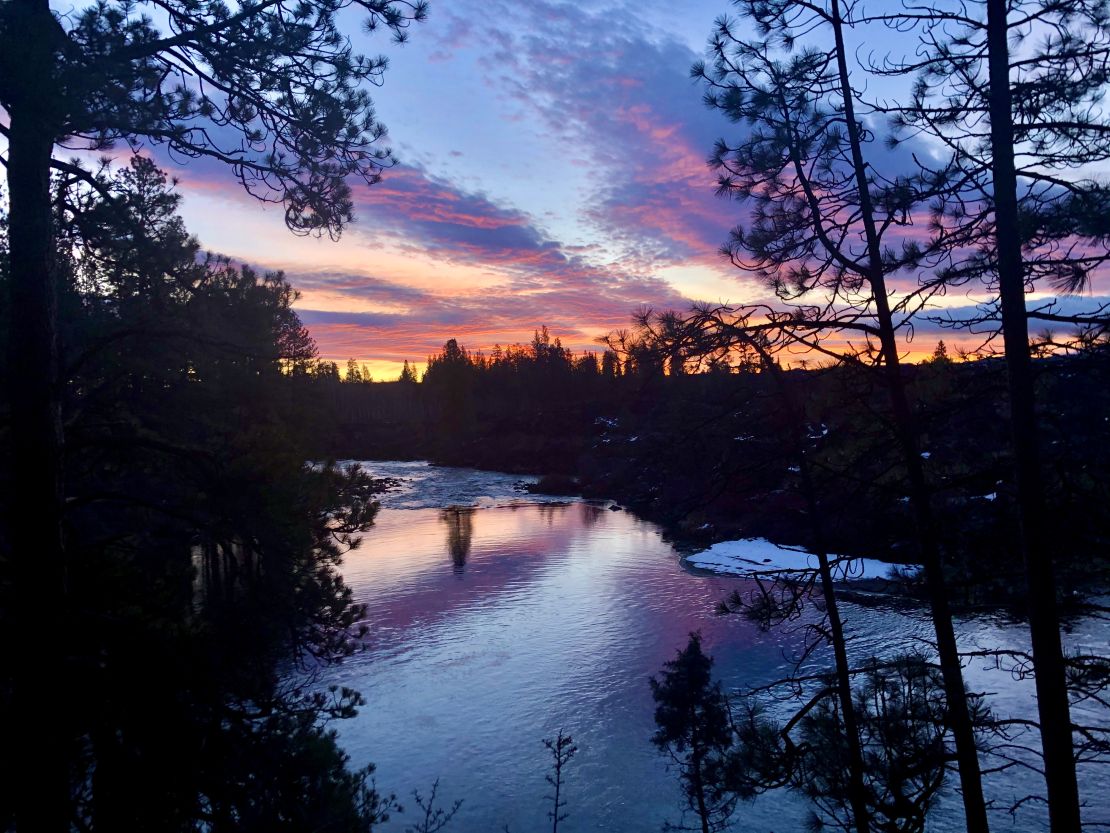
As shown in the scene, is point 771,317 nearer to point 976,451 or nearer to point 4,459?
point 976,451

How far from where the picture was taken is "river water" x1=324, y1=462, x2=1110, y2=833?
12023 mm

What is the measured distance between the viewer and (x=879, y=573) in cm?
2484

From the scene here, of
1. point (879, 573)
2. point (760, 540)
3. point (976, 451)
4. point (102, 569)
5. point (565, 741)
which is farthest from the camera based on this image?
point (760, 540)

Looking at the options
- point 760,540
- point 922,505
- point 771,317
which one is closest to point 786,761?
point 922,505

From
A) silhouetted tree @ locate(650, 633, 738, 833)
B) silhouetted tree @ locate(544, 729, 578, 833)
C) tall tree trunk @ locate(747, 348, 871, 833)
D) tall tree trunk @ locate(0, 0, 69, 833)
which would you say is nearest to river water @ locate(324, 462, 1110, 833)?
silhouetted tree @ locate(544, 729, 578, 833)

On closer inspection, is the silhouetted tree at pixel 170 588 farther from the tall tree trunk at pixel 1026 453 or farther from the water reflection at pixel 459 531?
the water reflection at pixel 459 531

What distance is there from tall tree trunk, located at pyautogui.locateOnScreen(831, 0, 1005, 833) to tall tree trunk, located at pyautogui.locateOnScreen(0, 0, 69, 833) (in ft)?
19.2

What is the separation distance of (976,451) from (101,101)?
7499mm

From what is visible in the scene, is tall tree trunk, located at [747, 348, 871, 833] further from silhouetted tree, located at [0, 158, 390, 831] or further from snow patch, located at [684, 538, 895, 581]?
snow patch, located at [684, 538, 895, 581]

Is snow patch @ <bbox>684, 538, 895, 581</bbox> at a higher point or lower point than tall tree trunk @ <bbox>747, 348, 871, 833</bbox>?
lower

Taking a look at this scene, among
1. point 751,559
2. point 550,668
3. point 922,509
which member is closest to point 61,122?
point 922,509

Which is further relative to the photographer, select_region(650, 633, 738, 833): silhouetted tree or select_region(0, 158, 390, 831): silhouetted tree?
select_region(650, 633, 738, 833): silhouetted tree

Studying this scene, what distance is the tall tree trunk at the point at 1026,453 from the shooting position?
16.7ft

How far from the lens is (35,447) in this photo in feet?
14.7
